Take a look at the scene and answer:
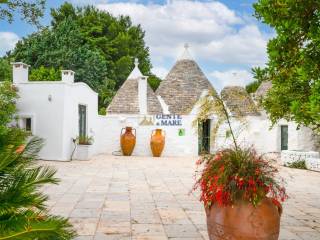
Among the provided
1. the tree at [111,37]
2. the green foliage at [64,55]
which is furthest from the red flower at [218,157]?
the tree at [111,37]

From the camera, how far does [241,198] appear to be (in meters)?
4.62

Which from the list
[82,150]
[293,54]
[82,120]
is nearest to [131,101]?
[82,120]

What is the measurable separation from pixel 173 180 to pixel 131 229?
5.62 m

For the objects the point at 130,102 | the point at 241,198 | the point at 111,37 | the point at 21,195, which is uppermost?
the point at 111,37

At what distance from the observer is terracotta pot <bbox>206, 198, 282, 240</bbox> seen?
455cm

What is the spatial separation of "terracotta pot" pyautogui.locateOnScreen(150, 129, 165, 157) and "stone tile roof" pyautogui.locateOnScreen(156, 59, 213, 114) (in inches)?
118

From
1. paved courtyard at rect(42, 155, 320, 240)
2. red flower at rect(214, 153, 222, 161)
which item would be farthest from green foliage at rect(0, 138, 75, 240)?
paved courtyard at rect(42, 155, 320, 240)

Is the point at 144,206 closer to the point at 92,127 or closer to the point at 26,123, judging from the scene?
Answer: the point at 26,123

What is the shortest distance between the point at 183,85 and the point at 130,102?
364 cm

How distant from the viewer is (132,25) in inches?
1601

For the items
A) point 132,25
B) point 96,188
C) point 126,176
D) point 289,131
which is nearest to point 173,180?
point 126,176

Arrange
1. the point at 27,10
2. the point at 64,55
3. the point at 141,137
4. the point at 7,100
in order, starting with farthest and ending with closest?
1. the point at 64,55
2. the point at 141,137
3. the point at 7,100
4. the point at 27,10

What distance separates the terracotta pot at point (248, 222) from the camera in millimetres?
4551

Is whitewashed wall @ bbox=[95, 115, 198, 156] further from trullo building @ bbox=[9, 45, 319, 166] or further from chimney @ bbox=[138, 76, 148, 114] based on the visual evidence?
chimney @ bbox=[138, 76, 148, 114]
